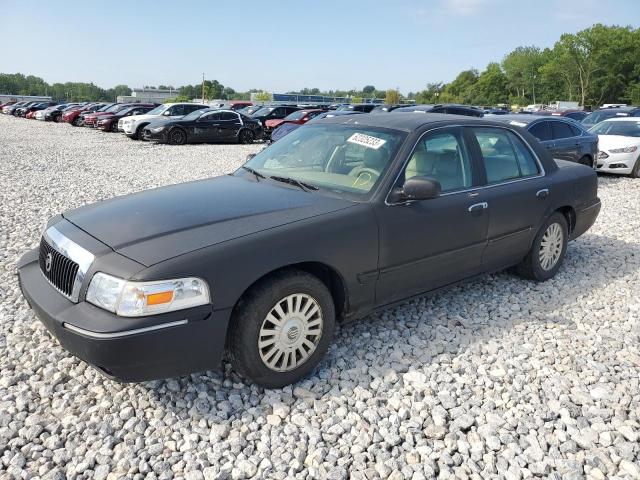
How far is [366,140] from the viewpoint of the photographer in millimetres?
3914

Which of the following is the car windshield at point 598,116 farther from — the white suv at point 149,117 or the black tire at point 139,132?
the black tire at point 139,132

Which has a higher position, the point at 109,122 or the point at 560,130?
the point at 560,130

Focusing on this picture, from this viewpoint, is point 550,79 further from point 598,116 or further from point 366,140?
point 366,140

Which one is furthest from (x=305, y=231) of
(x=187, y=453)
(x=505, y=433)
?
(x=505, y=433)

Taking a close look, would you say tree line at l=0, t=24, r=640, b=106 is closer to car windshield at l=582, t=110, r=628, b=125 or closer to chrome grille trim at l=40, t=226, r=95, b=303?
car windshield at l=582, t=110, r=628, b=125

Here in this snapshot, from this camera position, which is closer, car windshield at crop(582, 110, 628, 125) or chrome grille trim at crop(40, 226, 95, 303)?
chrome grille trim at crop(40, 226, 95, 303)

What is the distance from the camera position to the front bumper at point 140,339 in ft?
8.41

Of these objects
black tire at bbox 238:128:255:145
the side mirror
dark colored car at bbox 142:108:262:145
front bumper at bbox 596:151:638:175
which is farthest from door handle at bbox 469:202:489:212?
black tire at bbox 238:128:255:145

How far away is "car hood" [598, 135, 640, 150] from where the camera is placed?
11812 millimetres

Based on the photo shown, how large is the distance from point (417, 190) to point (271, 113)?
67.6 ft

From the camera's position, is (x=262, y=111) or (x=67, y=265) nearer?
(x=67, y=265)

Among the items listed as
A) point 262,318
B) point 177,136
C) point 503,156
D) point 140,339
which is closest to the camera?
point 140,339

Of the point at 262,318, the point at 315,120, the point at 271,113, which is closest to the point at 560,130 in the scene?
the point at 315,120

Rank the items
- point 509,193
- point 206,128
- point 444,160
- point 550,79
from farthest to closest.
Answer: point 550,79, point 206,128, point 509,193, point 444,160
